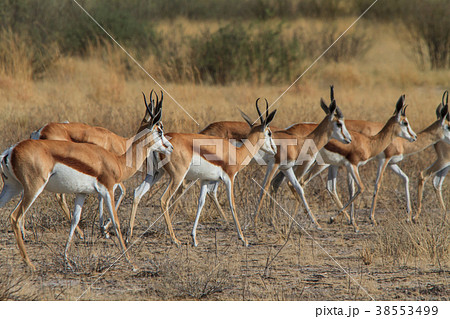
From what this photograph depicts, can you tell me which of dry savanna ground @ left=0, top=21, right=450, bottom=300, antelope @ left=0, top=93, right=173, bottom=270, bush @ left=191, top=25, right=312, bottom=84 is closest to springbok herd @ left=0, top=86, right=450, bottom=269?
antelope @ left=0, top=93, right=173, bottom=270

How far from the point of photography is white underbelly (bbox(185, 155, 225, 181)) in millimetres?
7102

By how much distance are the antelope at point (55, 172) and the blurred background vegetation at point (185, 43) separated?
30.3 ft

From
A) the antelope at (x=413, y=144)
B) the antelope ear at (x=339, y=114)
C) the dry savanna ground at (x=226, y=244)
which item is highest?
the antelope ear at (x=339, y=114)

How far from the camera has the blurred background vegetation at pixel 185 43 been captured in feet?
53.9

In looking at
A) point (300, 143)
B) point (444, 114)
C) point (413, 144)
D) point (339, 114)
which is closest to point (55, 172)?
point (300, 143)

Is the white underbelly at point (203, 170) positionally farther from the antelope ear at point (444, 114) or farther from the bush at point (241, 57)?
the bush at point (241, 57)

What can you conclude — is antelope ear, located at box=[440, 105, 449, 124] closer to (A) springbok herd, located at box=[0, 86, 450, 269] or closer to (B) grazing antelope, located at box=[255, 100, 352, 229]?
(A) springbok herd, located at box=[0, 86, 450, 269]

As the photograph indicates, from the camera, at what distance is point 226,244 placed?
23.7ft

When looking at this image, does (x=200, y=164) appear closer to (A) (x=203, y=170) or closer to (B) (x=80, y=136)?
(A) (x=203, y=170)

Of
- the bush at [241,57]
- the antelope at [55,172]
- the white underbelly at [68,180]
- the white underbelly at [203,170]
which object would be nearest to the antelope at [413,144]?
the white underbelly at [203,170]

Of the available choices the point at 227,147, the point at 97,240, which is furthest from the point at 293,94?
the point at 97,240

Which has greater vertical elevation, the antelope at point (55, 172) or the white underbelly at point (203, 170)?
the antelope at point (55, 172)

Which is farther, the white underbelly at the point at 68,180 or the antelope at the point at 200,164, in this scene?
the antelope at the point at 200,164

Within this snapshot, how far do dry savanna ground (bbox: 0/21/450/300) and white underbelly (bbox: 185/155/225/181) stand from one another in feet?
2.38
